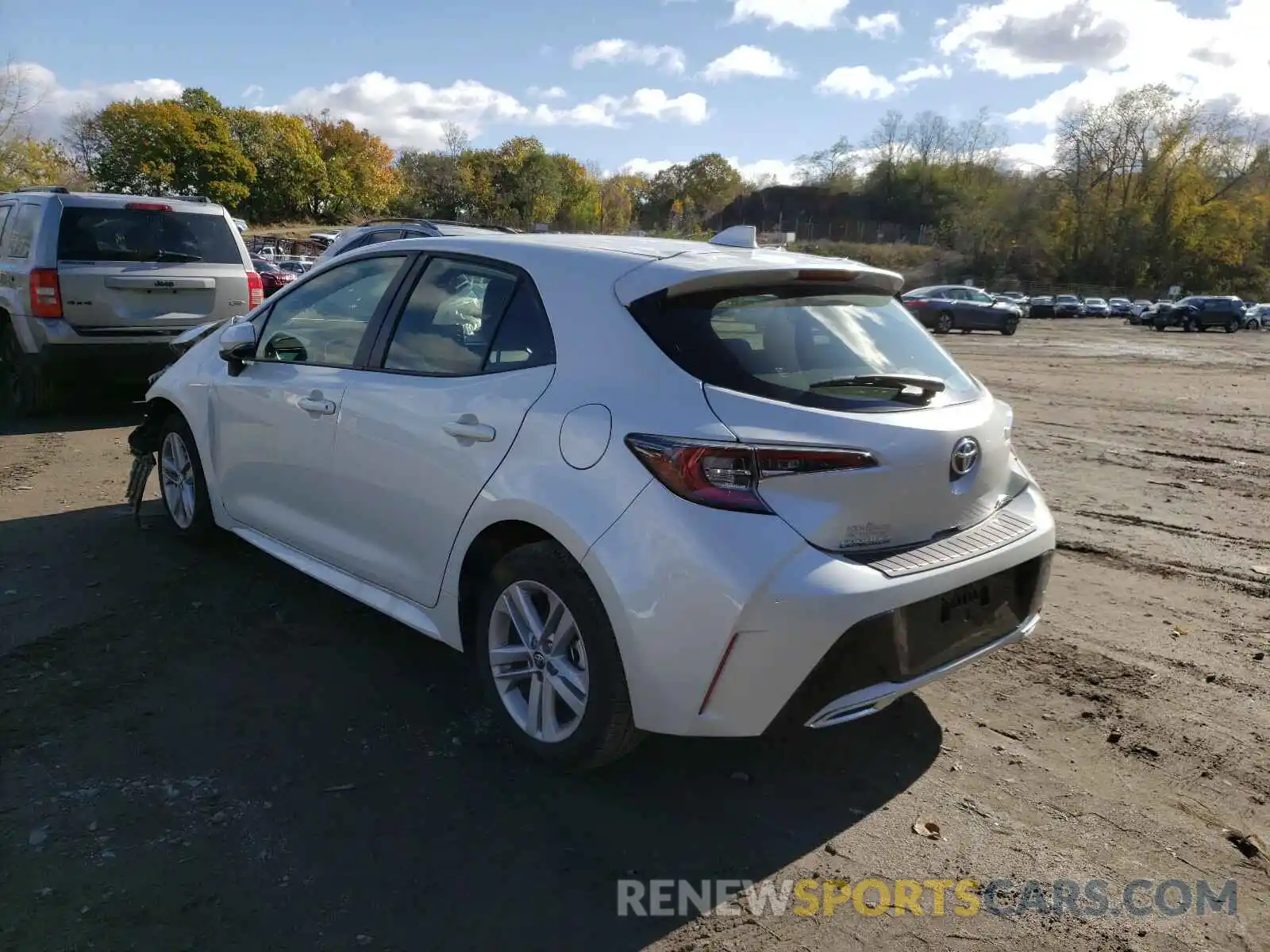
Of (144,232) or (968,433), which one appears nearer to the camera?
(968,433)

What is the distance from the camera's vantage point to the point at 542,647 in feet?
10.2

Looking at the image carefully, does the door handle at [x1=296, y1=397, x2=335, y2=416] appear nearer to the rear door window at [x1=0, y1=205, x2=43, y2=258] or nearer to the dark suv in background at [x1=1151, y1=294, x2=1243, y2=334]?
the rear door window at [x1=0, y1=205, x2=43, y2=258]

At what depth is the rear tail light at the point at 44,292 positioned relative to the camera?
26.8 feet

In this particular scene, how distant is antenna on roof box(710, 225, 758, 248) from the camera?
391 cm

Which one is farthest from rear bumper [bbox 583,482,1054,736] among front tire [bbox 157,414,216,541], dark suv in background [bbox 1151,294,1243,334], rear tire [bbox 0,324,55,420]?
dark suv in background [bbox 1151,294,1243,334]

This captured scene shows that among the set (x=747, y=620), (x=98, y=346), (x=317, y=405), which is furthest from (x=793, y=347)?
(x=98, y=346)

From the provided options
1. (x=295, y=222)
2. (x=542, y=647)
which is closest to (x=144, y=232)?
(x=542, y=647)

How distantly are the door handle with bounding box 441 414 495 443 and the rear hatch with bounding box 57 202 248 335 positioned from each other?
660cm

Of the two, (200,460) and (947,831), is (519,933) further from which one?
(200,460)

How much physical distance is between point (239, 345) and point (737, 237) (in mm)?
2386

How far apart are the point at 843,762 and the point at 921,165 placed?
122 m

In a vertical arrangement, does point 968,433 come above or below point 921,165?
below

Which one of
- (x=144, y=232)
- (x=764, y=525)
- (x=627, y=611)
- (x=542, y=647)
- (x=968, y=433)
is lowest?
(x=542, y=647)

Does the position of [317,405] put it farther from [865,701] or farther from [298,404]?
[865,701]
